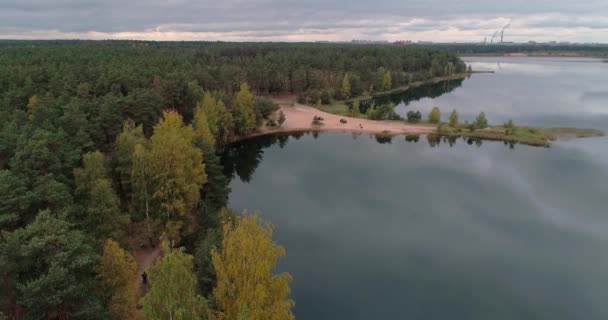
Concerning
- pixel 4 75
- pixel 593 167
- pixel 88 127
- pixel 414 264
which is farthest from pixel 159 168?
pixel 593 167

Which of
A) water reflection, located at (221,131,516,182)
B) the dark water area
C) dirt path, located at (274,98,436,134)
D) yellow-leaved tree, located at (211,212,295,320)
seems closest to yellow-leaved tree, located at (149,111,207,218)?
yellow-leaved tree, located at (211,212,295,320)

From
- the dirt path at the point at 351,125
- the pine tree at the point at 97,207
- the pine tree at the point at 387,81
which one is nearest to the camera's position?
the pine tree at the point at 97,207

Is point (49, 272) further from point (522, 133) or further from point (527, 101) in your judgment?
point (527, 101)

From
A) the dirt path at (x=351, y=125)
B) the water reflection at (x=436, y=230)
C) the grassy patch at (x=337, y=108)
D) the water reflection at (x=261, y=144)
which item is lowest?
the water reflection at (x=436, y=230)

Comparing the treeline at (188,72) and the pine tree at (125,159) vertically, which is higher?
the treeline at (188,72)

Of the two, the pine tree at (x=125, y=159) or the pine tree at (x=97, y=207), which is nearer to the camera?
the pine tree at (x=97, y=207)

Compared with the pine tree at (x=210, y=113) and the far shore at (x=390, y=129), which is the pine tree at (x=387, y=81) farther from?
the pine tree at (x=210, y=113)

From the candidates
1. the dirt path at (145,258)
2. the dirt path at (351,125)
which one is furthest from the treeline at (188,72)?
the dirt path at (145,258)
